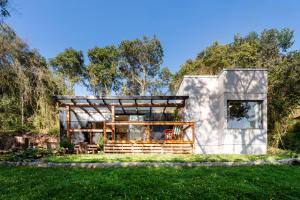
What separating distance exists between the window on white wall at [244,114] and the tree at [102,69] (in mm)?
23813

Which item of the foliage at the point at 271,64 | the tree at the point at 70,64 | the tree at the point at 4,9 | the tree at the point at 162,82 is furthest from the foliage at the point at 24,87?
the tree at the point at 162,82

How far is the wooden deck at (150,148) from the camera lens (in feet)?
39.0

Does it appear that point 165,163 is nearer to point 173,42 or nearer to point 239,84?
point 239,84

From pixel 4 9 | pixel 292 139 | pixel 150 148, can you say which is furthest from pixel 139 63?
pixel 4 9

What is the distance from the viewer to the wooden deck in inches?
468

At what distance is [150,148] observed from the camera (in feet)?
39.2

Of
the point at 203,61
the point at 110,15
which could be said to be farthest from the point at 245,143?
the point at 110,15

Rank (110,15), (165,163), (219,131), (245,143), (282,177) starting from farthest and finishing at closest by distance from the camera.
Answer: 1. (110,15)
2. (219,131)
3. (245,143)
4. (165,163)
5. (282,177)

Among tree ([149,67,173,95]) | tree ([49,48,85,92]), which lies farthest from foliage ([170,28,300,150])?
tree ([49,48,85,92])

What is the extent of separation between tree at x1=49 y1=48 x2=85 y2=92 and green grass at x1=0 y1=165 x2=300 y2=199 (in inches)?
1146

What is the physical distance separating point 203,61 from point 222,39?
15.3 ft

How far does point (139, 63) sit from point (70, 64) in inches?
384

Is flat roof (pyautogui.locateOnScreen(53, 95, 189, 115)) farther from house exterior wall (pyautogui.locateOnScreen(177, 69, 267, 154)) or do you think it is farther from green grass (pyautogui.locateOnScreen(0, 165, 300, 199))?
green grass (pyautogui.locateOnScreen(0, 165, 300, 199))

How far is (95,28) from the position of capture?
34469 millimetres
